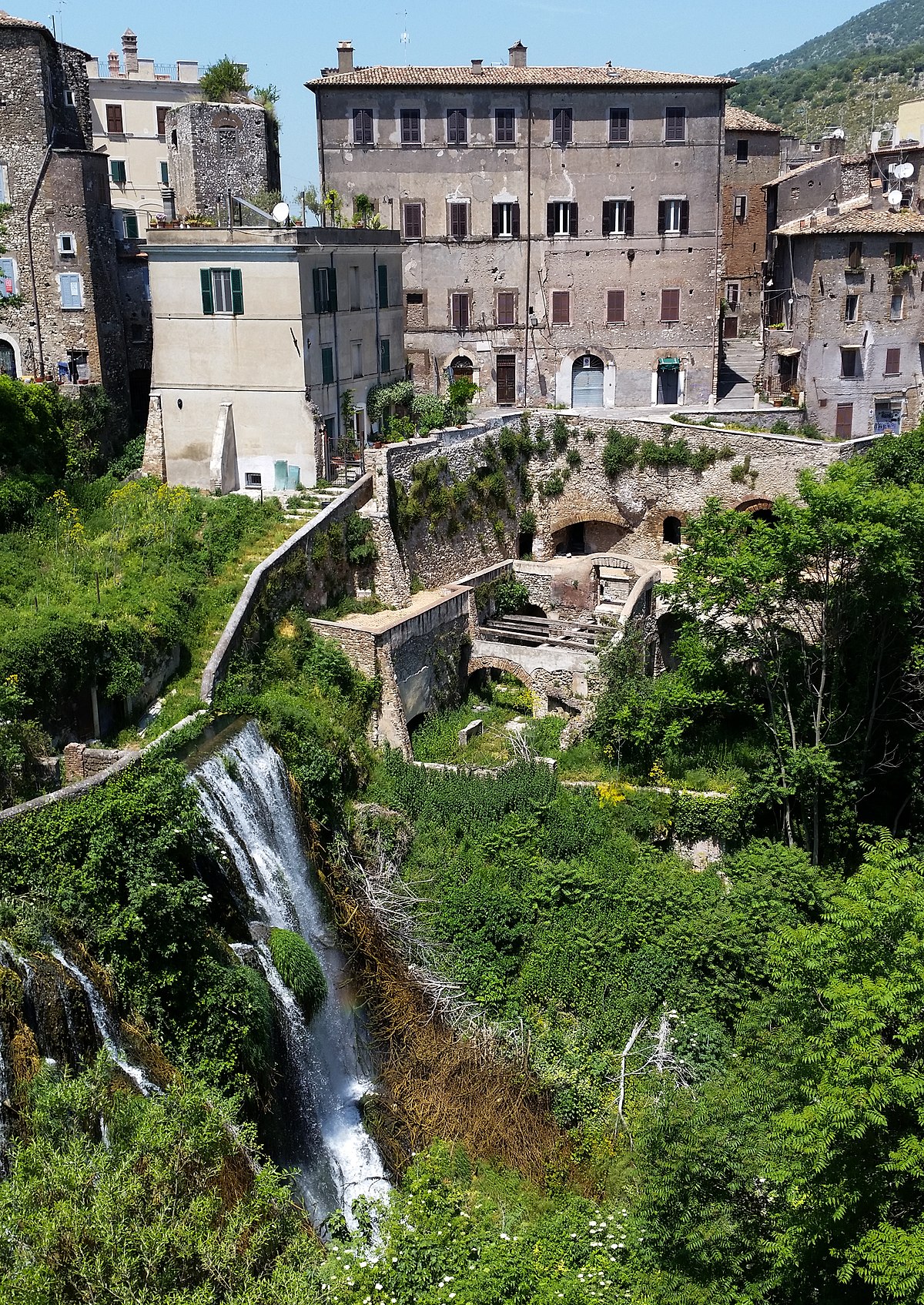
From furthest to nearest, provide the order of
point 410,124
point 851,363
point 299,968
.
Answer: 1. point 851,363
2. point 410,124
3. point 299,968

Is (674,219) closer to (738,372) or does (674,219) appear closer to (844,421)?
(738,372)

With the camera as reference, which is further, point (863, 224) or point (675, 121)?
point (675, 121)

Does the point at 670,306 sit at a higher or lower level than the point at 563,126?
lower

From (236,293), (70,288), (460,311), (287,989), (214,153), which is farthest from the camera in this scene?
(460,311)

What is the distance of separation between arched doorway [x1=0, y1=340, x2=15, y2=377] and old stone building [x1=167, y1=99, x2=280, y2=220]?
6.97 meters

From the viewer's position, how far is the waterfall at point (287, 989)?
1866 centimetres

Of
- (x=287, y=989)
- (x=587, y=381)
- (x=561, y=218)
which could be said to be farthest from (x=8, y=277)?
(x=287, y=989)

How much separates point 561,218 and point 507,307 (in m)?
3.20

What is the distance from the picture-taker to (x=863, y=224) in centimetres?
4012

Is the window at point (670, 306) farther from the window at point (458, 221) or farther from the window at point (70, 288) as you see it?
the window at point (70, 288)

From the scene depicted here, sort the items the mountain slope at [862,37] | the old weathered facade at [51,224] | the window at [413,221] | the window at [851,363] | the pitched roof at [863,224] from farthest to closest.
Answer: the mountain slope at [862,37] → the window at [851,363] → the window at [413,221] → the pitched roof at [863,224] → the old weathered facade at [51,224]

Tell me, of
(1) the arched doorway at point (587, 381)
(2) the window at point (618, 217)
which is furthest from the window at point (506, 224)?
(1) the arched doorway at point (587, 381)

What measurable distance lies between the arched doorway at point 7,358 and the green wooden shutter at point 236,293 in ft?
24.2

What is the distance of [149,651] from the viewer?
21938 millimetres
